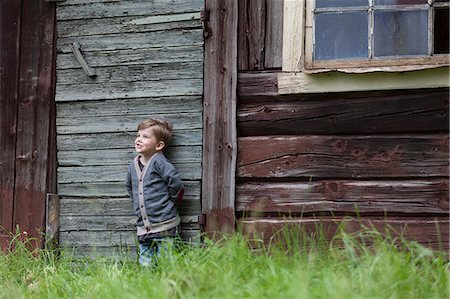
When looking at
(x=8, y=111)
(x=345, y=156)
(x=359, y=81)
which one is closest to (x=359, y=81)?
(x=359, y=81)

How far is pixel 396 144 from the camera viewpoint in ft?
15.7

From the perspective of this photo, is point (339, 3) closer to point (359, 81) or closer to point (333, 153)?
point (359, 81)

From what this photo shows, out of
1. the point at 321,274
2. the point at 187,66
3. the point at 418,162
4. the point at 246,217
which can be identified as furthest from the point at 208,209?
the point at 321,274

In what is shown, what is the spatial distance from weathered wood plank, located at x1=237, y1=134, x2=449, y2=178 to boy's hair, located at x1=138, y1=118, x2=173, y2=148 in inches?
19.6

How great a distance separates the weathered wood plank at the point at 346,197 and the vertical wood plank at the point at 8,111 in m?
1.78

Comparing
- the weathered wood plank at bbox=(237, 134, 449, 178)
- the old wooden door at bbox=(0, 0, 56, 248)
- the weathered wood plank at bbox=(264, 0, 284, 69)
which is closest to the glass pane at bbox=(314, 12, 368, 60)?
the weathered wood plank at bbox=(264, 0, 284, 69)

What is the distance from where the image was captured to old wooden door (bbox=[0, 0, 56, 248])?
18.4ft

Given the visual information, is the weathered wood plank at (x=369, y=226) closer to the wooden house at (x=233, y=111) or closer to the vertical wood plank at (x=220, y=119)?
the wooden house at (x=233, y=111)

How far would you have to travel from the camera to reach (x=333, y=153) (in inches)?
193

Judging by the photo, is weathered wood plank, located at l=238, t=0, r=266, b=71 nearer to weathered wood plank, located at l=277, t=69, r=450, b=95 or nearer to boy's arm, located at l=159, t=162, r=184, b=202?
weathered wood plank, located at l=277, t=69, r=450, b=95

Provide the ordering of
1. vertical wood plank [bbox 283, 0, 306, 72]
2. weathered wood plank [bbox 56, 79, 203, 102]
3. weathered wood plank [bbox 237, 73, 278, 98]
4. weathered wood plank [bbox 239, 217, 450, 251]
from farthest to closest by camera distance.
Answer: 1. weathered wood plank [bbox 56, 79, 203, 102]
2. weathered wood plank [bbox 237, 73, 278, 98]
3. vertical wood plank [bbox 283, 0, 306, 72]
4. weathered wood plank [bbox 239, 217, 450, 251]

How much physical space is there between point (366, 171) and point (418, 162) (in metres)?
0.32

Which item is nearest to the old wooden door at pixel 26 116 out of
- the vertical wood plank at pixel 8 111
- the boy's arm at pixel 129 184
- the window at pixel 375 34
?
the vertical wood plank at pixel 8 111

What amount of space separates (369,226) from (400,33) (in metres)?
1.22
